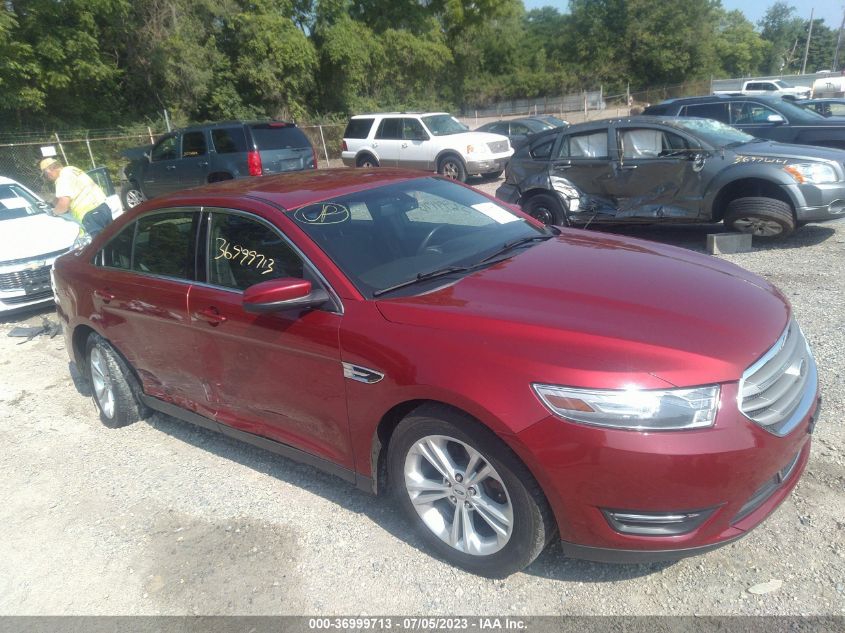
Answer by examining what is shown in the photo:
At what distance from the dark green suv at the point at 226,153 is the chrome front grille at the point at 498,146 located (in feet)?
16.2

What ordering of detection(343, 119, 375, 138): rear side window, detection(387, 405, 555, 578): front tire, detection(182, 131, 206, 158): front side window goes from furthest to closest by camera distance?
detection(343, 119, 375, 138): rear side window, detection(182, 131, 206, 158): front side window, detection(387, 405, 555, 578): front tire

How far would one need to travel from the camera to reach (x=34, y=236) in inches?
309

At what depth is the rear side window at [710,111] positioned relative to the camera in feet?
36.9

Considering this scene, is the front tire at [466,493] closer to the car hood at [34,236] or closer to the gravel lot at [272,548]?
the gravel lot at [272,548]

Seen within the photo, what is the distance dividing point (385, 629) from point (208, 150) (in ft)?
40.2

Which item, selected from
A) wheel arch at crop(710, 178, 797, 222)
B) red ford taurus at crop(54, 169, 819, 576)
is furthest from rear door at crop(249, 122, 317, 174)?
red ford taurus at crop(54, 169, 819, 576)

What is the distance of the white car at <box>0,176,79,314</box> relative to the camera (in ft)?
24.3

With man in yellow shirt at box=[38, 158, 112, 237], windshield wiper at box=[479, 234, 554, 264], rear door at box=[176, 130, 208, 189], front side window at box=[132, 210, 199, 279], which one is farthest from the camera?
rear door at box=[176, 130, 208, 189]

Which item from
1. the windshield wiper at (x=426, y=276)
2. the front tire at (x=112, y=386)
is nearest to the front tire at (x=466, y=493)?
the windshield wiper at (x=426, y=276)

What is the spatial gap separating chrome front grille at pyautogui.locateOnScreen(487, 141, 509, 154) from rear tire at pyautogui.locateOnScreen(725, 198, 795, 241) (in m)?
8.95

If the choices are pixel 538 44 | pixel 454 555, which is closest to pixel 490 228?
pixel 454 555

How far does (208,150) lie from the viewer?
13.1 metres

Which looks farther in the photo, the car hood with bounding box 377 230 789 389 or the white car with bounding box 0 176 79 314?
the white car with bounding box 0 176 79 314

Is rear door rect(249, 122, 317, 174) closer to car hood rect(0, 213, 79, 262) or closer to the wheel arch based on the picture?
car hood rect(0, 213, 79, 262)
